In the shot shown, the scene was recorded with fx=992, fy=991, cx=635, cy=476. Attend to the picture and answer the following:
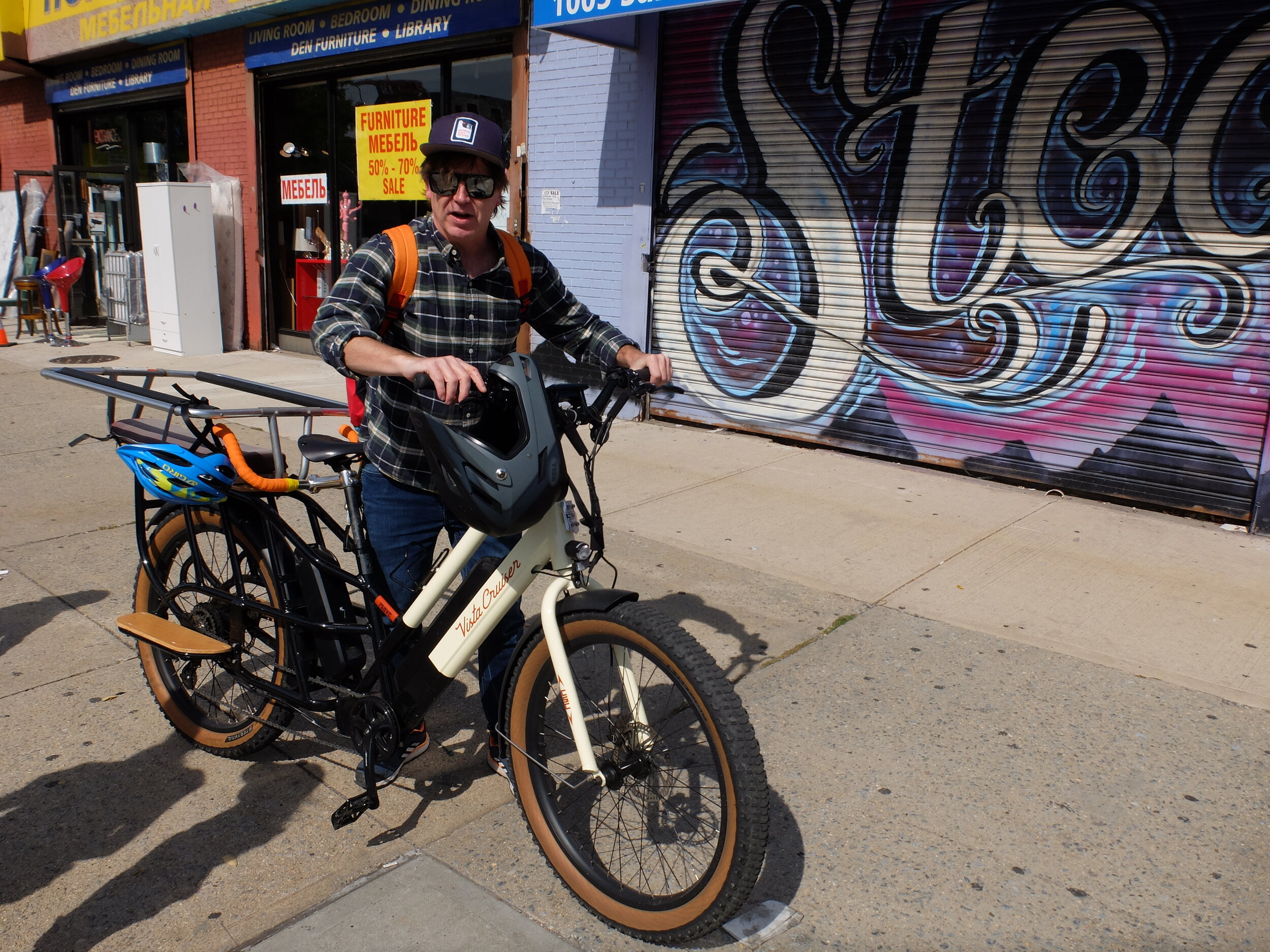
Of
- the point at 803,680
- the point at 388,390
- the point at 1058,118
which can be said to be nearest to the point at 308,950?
the point at 388,390

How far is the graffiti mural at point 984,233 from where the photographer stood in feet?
19.1

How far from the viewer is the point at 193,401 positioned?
290cm

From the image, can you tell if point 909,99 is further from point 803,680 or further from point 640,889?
point 640,889

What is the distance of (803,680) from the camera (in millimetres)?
3811

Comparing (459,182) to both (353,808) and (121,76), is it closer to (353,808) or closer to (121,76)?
(353,808)

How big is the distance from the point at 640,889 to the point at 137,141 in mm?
15933

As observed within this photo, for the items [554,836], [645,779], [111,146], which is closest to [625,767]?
[645,779]

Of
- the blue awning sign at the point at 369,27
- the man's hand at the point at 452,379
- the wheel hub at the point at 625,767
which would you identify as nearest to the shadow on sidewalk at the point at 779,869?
the wheel hub at the point at 625,767

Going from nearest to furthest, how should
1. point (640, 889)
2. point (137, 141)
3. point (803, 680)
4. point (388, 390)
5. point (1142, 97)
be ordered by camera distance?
point (640, 889), point (388, 390), point (803, 680), point (1142, 97), point (137, 141)

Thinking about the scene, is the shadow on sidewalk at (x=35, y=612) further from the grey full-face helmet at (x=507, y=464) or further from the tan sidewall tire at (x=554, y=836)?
the grey full-face helmet at (x=507, y=464)

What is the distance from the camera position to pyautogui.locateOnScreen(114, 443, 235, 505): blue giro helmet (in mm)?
2793

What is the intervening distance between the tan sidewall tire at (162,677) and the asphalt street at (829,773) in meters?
0.09

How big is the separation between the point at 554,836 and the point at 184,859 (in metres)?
1.06

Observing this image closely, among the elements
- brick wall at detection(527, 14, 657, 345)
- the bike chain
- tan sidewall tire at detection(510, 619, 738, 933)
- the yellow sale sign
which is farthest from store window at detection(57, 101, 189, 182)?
tan sidewall tire at detection(510, 619, 738, 933)
